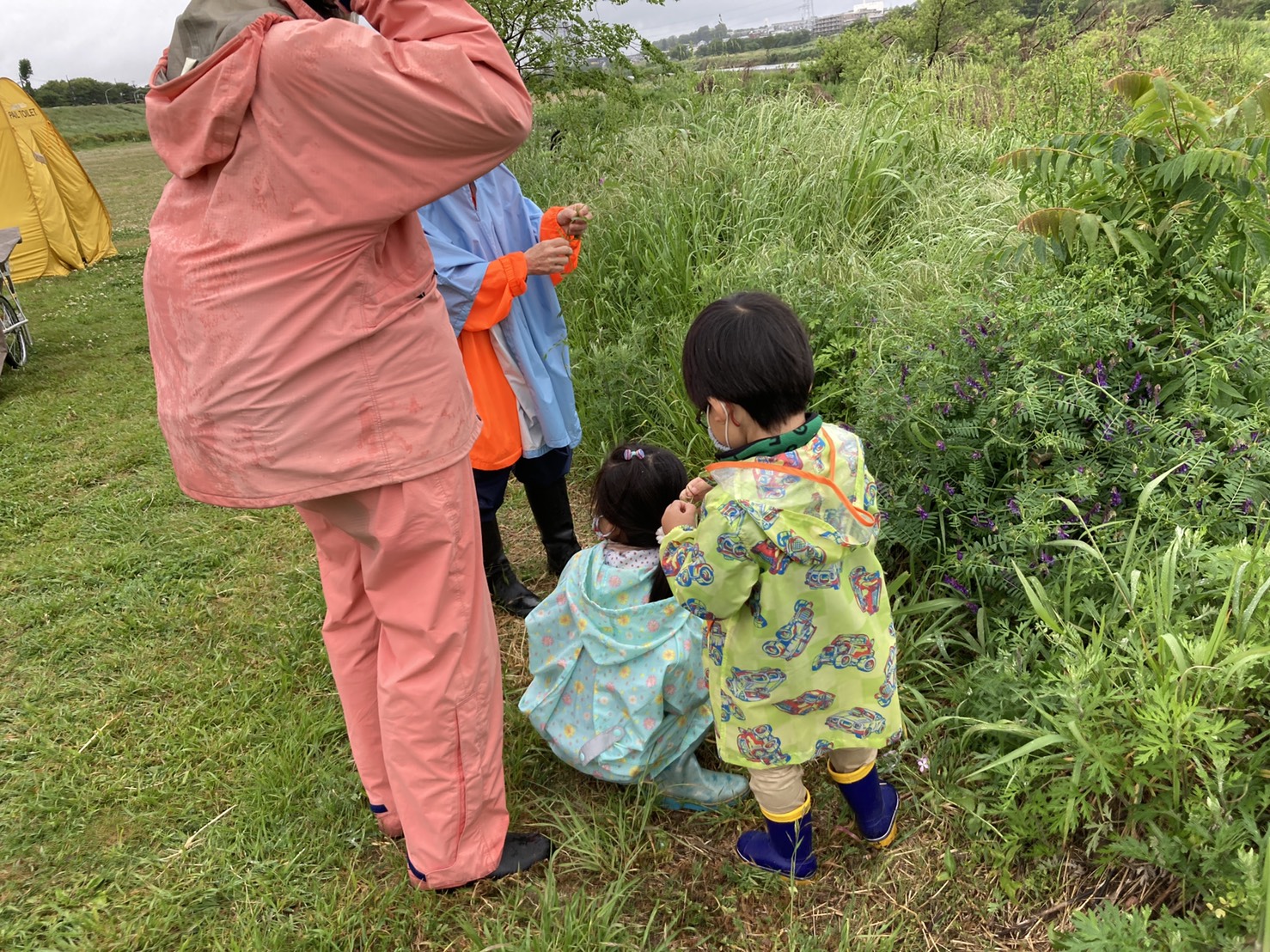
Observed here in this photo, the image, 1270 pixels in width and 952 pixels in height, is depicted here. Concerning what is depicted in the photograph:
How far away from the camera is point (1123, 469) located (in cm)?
206

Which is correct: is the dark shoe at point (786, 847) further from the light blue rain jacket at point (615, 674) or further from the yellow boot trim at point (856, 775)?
the light blue rain jacket at point (615, 674)

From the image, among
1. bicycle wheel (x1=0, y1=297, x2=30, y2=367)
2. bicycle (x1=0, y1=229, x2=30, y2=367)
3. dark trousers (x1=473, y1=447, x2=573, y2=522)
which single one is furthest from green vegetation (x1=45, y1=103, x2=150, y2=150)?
dark trousers (x1=473, y1=447, x2=573, y2=522)

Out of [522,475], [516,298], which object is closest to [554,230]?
[516,298]

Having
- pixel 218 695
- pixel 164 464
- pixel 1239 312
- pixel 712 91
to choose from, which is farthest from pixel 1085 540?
pixel 712 91

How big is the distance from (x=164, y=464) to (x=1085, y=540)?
15.6 ft

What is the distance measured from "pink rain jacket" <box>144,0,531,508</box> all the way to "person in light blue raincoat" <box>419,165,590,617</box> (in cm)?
88

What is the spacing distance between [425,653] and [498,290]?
3.94ft

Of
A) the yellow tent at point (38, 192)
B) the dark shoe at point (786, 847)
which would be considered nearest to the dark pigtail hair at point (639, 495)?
the dark shoe at point (786, 847)

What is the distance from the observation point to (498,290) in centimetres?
239

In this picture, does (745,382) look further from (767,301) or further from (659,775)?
(659,775)

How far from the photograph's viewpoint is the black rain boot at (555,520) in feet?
9.83

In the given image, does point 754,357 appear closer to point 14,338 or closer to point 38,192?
point 14,338

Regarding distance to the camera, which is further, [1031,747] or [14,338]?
[14,338]

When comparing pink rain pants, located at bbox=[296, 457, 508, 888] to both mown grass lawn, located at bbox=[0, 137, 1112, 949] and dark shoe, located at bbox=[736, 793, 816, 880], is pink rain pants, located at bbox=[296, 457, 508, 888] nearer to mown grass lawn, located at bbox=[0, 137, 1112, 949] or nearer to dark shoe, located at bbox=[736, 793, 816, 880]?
mown grass lawn, located at bbox=[0, 137, 1112, 949]
